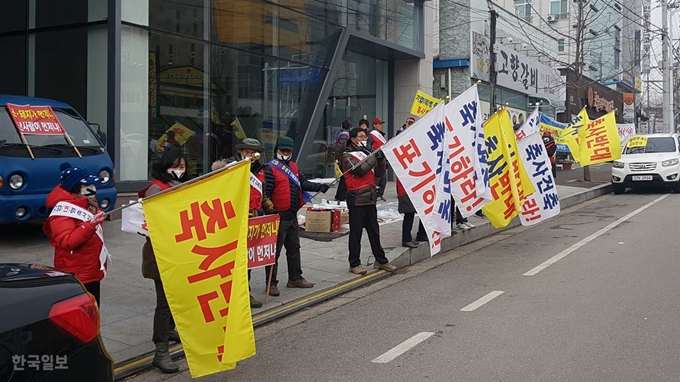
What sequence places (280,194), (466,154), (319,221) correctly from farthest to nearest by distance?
(319,221)
(466,154)
(280,194)

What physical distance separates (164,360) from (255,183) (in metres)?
2.36

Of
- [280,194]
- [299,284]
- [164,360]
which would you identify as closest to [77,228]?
[164,360]

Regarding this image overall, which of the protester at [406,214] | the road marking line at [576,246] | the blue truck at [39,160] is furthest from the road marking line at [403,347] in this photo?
the blue truck at [39,160]

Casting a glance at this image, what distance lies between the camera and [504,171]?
11.0 meters

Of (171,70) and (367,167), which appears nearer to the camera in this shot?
(367,167)

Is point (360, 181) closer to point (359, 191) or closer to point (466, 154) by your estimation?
point (359, 191)

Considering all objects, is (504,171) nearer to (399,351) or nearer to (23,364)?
(399,351)

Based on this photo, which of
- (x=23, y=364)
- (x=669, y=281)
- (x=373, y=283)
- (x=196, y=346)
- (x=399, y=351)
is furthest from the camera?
(x=373, y=283)

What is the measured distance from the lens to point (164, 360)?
5816mm

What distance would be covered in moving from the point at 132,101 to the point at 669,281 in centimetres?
937

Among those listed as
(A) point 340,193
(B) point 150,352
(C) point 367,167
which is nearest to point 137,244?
(A) point 340,193

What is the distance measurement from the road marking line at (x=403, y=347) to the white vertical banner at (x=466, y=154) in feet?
11.9

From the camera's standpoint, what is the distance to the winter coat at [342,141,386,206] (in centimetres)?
892

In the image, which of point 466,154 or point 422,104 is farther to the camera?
point 422,104
